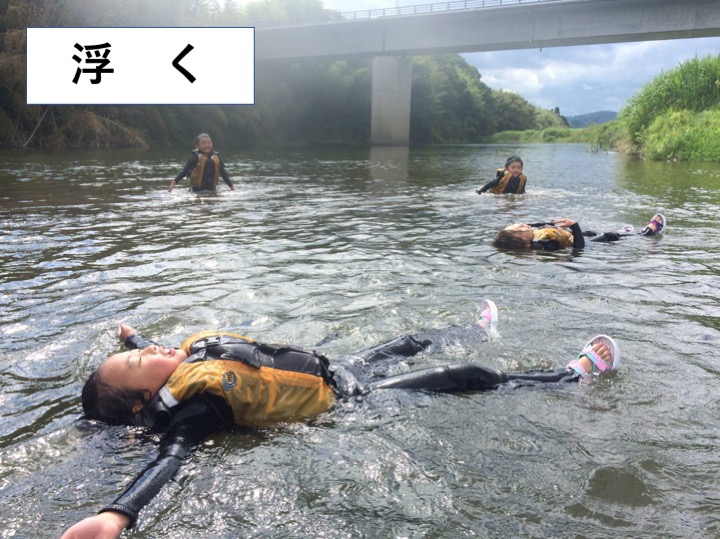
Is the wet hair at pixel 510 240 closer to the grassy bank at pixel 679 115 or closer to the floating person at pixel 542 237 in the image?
the floating person at pixel 542 237

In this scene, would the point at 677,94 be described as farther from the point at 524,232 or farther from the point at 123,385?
the point at 123,385

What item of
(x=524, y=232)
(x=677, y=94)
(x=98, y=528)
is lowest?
(x=98, y=528)

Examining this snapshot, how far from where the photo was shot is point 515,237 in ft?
25.4

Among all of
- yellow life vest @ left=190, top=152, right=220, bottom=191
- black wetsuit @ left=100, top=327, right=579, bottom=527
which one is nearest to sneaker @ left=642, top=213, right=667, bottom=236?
black wetsuit @ left=100, top=327, right=579, bottom=527

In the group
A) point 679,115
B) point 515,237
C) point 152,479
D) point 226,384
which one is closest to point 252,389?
point 226,384

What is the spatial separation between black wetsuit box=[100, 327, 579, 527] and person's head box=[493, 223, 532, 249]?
331 centimetres

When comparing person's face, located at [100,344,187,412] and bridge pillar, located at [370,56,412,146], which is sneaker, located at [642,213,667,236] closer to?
person's face, located at [100,344,187,412]

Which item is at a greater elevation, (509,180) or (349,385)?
(509,180)

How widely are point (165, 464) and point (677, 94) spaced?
30.4 meters

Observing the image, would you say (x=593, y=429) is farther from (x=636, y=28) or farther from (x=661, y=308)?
(x=636, y=28)

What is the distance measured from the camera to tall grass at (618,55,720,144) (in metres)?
26.2

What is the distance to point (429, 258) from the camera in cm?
729

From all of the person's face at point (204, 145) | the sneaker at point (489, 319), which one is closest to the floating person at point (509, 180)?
the person's face at point (204, 145)

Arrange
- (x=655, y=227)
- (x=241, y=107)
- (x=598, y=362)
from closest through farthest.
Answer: (x=598, y=362), (x=655, y=227), (x=241, y=107)
